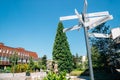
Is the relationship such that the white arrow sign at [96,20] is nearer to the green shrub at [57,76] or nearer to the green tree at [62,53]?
the green shrub at [57,76]

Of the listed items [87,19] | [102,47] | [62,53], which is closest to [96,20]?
[87,19]

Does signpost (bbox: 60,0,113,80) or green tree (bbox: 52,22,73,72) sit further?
green tree (bbox: 52,22,73,72)

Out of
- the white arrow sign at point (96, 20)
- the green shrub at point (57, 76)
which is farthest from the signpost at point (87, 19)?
the green shrub at point (57, 76)

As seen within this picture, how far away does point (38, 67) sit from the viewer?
215 feet

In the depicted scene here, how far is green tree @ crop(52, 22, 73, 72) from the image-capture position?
5197 cm

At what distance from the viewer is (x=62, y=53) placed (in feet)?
175

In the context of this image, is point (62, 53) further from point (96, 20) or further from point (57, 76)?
point (96, 20)

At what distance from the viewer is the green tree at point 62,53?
51969 millimetres

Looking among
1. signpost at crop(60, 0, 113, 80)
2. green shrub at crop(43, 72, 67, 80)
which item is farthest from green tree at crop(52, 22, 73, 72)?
signpost at crop(60, 0, 113, 80)

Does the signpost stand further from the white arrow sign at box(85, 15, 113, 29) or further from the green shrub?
the green shrub

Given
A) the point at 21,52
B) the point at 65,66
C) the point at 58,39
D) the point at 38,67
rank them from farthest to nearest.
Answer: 1. the point at 21,52
2. the point at 38,67
3. the point at 58,39
4. the point at 65,66

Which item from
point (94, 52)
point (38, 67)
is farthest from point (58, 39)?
point (94, 52)

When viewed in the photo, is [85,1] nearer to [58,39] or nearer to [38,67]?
[58,39]

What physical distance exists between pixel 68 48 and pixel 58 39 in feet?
13.8
